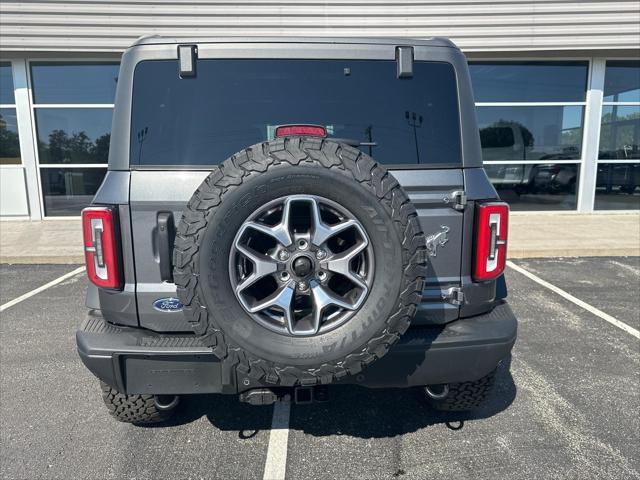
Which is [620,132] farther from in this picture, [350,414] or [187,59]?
[187,59]

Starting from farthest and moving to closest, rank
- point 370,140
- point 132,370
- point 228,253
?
point 370,140, point 132,370, point 228,253

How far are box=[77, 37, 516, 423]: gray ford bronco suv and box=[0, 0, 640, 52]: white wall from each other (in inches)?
315

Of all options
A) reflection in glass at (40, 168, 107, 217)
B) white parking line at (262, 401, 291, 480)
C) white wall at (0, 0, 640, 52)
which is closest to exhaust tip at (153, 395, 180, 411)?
white parking line at (262, 401, 291, 480)

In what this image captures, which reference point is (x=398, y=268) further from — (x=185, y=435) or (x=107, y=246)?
(x=185, y=435)

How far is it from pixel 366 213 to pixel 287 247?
0.38 metres

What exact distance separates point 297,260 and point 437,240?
0.78 meters

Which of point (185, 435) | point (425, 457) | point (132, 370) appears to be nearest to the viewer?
point (132, 370)

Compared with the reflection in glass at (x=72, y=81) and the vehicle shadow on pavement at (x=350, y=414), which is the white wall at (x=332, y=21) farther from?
the vehicle shadow on pavement at (x=350, y=414)

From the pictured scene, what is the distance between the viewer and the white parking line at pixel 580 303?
13.7ft

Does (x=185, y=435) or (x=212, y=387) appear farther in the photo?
(x=185, y=435)

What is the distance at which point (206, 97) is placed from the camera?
214cm

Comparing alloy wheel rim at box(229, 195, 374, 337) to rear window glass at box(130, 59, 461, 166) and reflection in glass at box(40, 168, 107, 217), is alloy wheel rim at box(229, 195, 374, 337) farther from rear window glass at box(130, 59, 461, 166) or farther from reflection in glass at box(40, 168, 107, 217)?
reflection in glass at box(40, 168, 107, 217)

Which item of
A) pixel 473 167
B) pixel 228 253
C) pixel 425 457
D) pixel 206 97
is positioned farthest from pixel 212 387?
pixel 473 167

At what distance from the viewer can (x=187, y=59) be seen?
2086 mm
